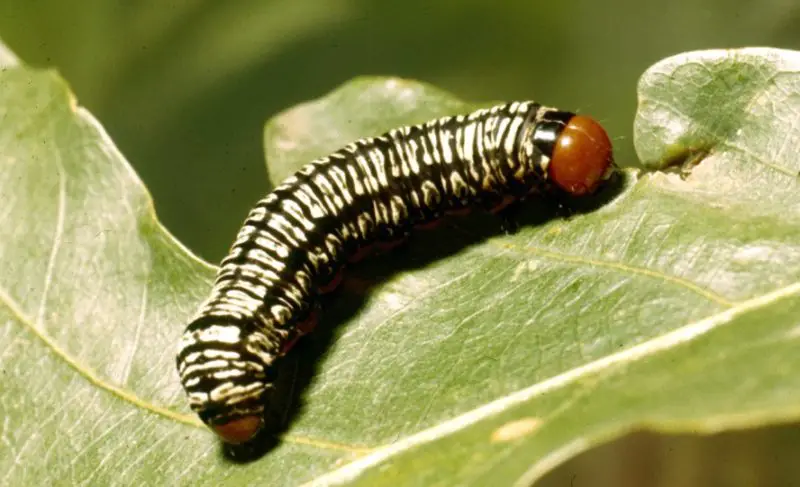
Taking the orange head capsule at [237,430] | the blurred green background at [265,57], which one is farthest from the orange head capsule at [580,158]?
the blurred green background at [265,57]

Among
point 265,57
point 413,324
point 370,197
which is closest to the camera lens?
point 413,324

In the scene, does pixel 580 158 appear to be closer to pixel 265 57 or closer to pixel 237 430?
pixel 237 430

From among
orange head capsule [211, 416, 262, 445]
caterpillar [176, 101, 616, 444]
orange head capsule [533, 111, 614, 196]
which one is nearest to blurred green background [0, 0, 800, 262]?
orange head capsule [533, 111, 614, 196]

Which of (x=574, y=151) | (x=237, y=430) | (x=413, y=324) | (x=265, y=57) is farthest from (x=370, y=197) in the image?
(x=265, y=57)

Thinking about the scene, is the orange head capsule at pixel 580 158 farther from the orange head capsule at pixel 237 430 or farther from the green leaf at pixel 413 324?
the orange head capsule at pixel 237 430

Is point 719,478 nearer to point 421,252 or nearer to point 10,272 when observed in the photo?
point 421,252

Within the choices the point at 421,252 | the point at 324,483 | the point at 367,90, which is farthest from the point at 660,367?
the point at 367,90

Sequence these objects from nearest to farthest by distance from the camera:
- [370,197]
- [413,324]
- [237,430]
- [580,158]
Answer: [237,430] → [413,324] → [580,158] → [370,197]
